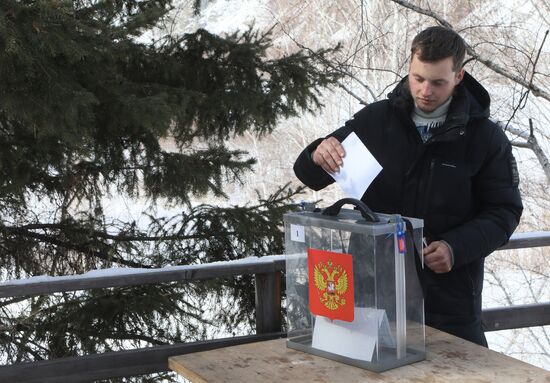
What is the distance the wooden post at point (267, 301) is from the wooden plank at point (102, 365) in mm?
54

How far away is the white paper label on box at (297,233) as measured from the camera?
1984 mm

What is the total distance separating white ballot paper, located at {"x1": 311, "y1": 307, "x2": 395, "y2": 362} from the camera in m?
1.85

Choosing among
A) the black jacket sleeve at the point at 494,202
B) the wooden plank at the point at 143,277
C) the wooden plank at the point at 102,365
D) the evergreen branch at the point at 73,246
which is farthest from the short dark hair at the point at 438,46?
the evergreen branch at the point at 73,246

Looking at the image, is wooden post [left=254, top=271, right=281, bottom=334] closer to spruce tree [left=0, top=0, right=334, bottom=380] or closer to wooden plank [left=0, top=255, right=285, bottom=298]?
wooden plank [left=0, top=255, right=285, bottom=298]

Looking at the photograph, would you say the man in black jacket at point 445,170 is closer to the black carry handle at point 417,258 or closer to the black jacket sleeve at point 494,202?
the black jacket sleeve at point 494,202

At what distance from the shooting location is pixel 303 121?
18328 millimetres

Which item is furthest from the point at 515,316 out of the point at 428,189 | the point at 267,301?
the point at 428,189

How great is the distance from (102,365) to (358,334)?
132 cm

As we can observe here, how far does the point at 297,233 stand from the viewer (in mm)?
1997

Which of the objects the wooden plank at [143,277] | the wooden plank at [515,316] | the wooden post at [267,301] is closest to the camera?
the wooden plank at [143,277]

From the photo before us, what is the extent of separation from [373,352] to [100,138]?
352 centimetres

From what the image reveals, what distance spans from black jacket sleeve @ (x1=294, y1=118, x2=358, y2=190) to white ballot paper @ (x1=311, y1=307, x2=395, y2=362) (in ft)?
1.66

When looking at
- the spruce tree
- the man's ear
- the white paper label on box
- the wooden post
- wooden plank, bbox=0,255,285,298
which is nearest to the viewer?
the white paper label on box

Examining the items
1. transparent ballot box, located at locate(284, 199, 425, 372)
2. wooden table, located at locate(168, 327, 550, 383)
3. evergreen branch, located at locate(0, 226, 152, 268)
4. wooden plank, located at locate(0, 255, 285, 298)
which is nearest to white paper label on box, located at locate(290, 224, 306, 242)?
transparent ballot box, located at locate(284, 199, 425, 372)
